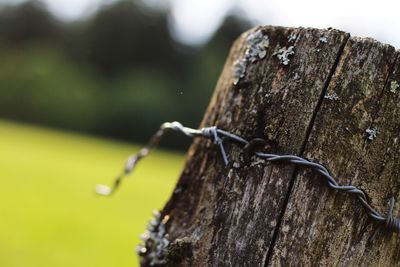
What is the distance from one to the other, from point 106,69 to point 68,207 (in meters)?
39.2

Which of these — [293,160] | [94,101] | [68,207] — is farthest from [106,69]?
[293,160]

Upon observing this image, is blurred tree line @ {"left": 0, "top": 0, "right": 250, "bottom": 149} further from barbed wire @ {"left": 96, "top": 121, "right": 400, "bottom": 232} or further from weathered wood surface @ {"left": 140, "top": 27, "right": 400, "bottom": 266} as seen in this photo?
weathered wood surface @ {"left": 140, "top": 27, "right": 400, "bottom": 266}

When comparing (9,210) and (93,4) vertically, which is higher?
(93,4)

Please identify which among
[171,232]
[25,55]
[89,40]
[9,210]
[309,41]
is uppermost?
[89,40]

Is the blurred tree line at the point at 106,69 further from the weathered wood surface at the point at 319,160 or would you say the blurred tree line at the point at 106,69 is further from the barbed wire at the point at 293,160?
the weathered wood surface at the point at 319,160

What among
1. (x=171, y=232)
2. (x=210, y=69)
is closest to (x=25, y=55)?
(x=210, y=69)

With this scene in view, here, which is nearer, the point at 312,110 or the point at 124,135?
the point at 312,110

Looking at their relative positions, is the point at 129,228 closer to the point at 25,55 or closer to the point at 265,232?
the point at 265,232

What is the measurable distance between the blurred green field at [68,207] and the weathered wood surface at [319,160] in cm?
653

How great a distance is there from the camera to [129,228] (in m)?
12.1

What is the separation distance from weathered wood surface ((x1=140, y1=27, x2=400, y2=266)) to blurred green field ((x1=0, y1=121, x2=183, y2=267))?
6.53 m

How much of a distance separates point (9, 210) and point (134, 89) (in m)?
35.6

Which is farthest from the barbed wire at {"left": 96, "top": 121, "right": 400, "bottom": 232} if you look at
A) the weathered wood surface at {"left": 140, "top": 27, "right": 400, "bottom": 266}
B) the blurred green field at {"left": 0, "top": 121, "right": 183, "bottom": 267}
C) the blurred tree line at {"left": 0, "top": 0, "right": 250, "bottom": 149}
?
the blurred tree line at {"left": 0, "top": 0, "right": 250, "bottom": 149}

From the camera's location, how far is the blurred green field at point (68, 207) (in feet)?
30.3
